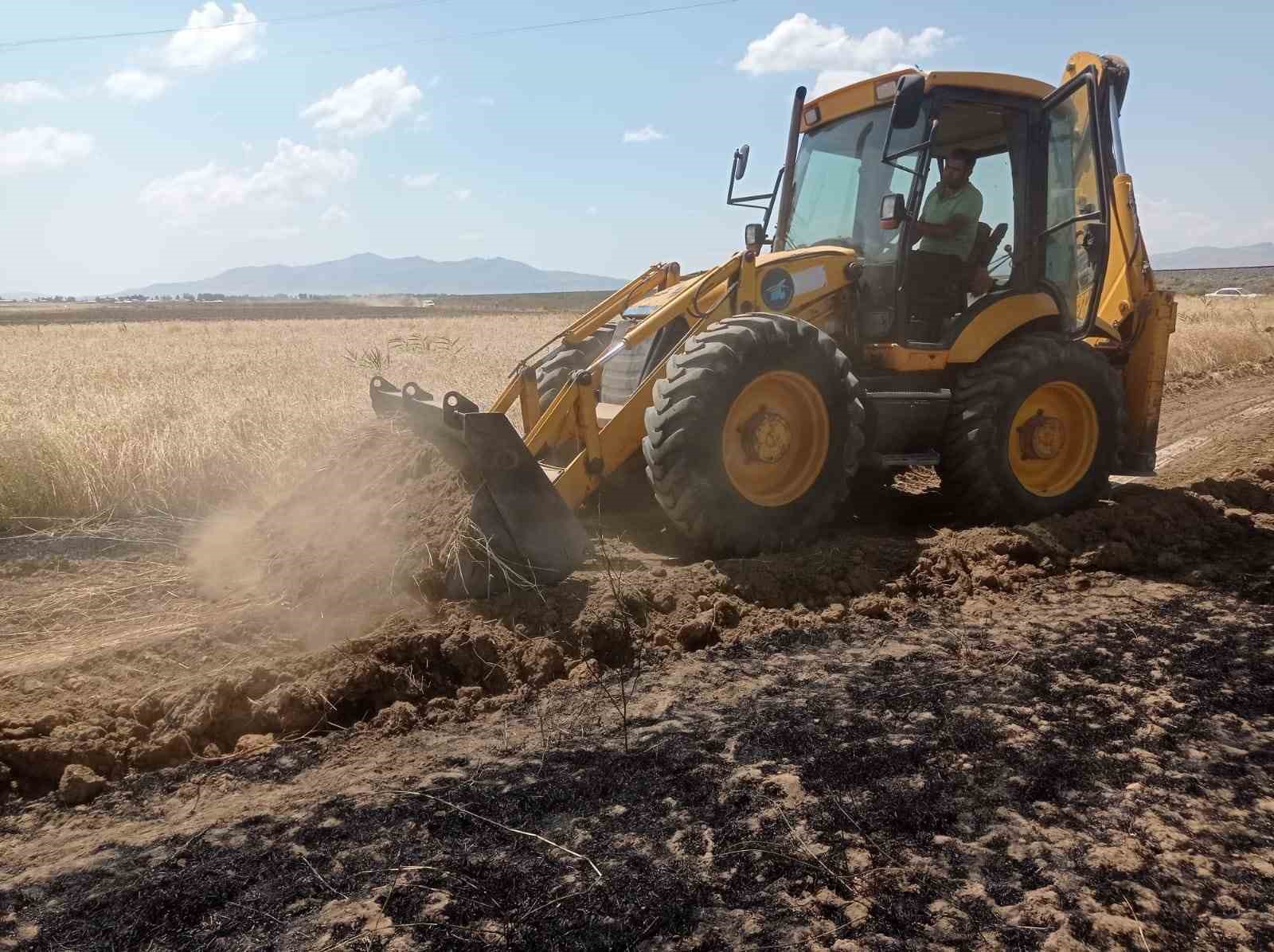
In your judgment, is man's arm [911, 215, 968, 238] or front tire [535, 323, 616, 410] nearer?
man's arm [911, 215, 968, 238]

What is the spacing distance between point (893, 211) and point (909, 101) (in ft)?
2.44

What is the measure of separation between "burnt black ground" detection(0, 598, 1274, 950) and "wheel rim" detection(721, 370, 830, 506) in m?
1.84

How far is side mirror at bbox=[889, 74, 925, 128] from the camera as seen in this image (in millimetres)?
5293

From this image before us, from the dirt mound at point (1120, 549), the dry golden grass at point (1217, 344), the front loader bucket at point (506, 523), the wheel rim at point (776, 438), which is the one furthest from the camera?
the dry golden grass at point (1217, 344)

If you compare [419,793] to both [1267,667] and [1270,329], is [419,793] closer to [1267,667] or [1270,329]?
[1267,667]

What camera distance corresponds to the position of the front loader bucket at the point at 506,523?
4816 millimetres

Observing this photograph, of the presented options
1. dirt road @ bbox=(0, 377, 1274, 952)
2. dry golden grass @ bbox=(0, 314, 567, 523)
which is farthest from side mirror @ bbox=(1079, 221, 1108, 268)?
dry golden grass @ bbox=(0, 314, 567, 523)

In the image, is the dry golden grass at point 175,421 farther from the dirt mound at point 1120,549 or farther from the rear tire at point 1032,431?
the rear tire at point 1032,431

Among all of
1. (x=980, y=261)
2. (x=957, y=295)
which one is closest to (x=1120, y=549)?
(x=957, y=295)

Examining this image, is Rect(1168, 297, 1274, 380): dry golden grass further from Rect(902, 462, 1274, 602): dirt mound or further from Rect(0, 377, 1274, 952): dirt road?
Rect(0, 377, 1274, 952): dirt road

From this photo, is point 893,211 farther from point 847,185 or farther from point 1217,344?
point 1217,344

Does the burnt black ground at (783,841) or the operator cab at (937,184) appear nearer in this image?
the burnt black ground at (783,841)

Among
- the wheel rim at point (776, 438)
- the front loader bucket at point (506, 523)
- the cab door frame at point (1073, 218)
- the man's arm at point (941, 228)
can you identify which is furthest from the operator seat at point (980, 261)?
the front loader bucket at point (506, 523)

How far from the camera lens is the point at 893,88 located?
6293 millimetres
